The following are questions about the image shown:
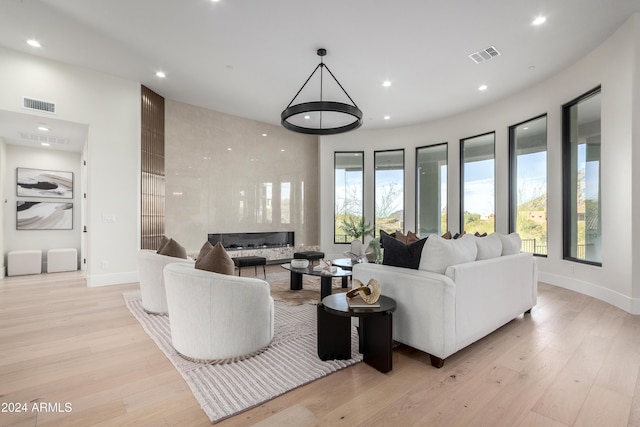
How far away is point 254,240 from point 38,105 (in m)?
4.40

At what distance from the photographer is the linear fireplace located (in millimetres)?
6809

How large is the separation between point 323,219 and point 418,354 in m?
5.82

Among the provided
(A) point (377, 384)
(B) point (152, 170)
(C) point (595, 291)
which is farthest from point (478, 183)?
(B) point (152, 170)

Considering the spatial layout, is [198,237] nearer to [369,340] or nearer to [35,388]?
[35,388]

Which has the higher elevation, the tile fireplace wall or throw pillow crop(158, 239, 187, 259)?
the tile fireplace wall

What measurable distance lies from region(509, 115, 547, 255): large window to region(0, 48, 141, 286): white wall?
6.95m

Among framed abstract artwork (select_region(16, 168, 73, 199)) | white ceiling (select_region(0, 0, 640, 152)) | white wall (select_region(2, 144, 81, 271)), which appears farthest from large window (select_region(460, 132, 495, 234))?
framed abstract artwork (select_region(16, 168, 73, 199))

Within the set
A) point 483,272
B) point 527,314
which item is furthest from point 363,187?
point 483,272

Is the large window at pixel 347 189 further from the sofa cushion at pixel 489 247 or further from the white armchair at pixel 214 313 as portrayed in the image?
the white armchair at pixel 214 313

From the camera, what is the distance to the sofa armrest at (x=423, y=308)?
2215 mm

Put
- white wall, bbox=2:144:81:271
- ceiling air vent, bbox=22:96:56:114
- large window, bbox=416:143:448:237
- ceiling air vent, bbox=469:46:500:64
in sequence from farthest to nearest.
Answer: large window, bbox=416:143:448:237 < white wall, bbox=2:144:81:271 < ceiling air vent, bbox=22:96:56:114 < ceiling air vent, bbox=469:46:500:64

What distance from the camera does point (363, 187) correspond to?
27.0ft

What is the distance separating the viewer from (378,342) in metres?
2.25

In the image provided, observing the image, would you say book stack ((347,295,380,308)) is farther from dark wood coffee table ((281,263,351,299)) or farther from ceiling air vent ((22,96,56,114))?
ceiling air vent ((22,96,56,114))
